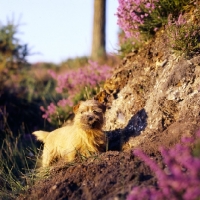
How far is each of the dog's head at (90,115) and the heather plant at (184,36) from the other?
4.45 feet

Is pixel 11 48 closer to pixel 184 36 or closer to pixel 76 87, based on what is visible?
pixel 76 87

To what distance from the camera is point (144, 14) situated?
24.1ft

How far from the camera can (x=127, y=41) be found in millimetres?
8211

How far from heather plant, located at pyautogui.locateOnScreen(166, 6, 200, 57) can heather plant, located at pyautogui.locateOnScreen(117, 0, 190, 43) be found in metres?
0.47

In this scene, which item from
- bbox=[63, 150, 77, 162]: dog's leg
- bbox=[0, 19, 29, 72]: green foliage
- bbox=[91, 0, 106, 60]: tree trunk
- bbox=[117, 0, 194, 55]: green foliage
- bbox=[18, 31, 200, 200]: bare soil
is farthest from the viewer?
bbox=[91, 0, 106, 60]: tree trunk

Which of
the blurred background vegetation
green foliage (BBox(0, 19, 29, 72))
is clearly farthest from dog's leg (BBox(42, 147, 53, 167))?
green foliage (BBox(0, 19, 29, 72))

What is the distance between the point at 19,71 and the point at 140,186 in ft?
32.0

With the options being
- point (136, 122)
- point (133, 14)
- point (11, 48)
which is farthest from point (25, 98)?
point (136, 122)

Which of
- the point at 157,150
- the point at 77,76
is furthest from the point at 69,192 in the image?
the point at 77,76

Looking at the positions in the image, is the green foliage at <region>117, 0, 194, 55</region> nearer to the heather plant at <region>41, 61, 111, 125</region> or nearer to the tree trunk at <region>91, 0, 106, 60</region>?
the heather plant at <region>41, 61, 111, 125</region>

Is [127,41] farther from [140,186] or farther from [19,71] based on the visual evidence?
[19,71]

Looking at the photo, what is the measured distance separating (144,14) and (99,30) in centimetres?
921

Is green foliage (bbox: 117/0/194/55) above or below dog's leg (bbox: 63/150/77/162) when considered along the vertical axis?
above

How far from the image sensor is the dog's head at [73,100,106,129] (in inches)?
239
